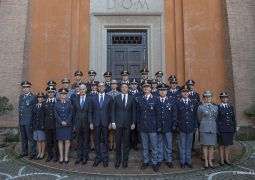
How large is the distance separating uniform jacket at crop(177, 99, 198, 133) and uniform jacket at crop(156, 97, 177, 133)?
6.0 inches

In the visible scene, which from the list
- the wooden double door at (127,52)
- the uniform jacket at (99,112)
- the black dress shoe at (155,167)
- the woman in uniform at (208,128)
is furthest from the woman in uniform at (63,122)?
the wooden double door at (127,52)

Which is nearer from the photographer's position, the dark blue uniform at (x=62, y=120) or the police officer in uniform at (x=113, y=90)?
the dark blue uniform at (x=62, y=120)

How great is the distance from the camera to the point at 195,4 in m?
11.7

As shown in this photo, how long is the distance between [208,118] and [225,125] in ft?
1.53

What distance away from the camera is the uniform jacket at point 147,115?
7.41 meters

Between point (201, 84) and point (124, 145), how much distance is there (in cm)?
488

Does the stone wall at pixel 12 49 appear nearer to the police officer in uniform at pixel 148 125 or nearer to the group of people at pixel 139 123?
the group of people at pixel 139 123

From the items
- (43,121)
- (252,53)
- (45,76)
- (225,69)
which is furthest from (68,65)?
(252,53)

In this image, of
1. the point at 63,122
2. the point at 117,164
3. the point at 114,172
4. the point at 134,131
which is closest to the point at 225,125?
the point at 134,131

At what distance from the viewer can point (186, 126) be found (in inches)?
298

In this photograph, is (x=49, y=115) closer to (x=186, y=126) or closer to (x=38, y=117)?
(x=38, y=117)

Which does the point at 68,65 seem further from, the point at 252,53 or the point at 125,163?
the point at 252,53

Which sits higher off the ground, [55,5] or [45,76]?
[55,5]

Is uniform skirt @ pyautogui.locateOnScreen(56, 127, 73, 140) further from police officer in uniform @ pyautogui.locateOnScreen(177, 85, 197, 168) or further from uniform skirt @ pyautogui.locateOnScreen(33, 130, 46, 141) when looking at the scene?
police officer in uniform @ pyautogui.locateOnScreen(177, 85, 197, 168)
